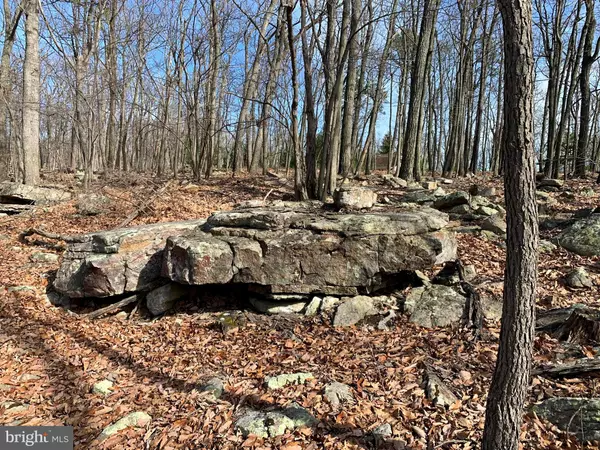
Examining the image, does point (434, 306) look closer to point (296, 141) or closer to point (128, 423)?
point (128, 423)

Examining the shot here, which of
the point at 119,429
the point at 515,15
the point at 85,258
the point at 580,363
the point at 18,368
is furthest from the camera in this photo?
the point at 85,258

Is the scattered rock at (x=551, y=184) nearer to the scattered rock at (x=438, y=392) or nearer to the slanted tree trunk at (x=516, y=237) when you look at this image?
the scattered rock at (x=438, y=392)

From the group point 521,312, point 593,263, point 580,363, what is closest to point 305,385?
point 521,312

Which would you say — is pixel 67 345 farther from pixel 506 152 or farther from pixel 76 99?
pixel 76 99

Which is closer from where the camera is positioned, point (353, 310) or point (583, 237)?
point (353, 310)

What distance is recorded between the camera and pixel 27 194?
974 centimetres

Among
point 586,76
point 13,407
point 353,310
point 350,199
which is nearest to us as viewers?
point 13,407

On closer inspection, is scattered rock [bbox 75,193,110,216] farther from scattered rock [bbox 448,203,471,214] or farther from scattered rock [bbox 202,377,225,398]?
scattered rock [bbox 448,203,471,214]

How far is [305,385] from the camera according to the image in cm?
365

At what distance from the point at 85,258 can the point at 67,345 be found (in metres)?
1.59

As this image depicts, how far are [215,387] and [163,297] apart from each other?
2451mm

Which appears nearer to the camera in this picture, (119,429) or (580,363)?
(119,429)

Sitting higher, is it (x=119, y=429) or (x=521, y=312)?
(x=521, y=312)

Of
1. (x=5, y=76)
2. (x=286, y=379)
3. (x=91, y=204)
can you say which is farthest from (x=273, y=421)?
(x=5, y=76)
